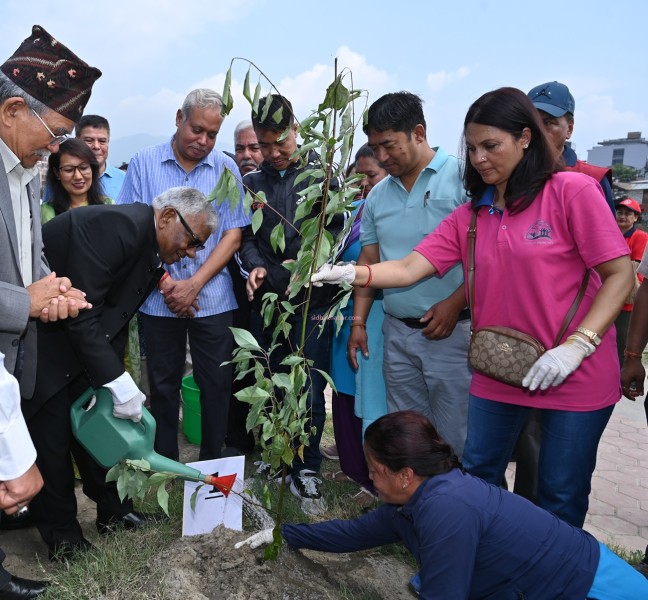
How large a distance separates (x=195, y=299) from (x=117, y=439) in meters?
0.97

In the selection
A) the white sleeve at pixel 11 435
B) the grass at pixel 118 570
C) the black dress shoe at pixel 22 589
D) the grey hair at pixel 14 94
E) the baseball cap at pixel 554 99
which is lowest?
the black dress shoe at pixel 22 589

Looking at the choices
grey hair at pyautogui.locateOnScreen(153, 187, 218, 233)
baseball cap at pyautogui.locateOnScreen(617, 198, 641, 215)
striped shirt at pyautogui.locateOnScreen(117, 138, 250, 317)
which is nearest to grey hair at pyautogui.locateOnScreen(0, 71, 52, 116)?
grey hair at pyautogui.locateOnScreen(153, 187, 218, 233)

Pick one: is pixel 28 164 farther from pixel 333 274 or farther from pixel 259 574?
pixel 259 574

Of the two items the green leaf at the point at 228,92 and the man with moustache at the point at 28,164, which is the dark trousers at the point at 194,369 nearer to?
the man with moustache at the point at 28,164

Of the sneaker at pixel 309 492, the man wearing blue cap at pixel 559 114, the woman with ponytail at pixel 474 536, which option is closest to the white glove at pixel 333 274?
the woman with ponytail at pixel 474 536

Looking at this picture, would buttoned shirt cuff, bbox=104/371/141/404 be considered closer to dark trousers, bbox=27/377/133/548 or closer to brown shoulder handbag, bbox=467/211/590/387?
dark trousers, bbox=27/377/133/548

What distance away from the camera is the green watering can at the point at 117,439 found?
224 cm

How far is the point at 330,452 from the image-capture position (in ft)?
13.0

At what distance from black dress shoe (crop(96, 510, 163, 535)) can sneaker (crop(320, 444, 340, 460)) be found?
4.54ft

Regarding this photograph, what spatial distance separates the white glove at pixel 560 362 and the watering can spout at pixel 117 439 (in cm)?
129

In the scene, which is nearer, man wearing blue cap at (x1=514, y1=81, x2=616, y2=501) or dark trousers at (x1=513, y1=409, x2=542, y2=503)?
man wearing blue cap at (x1=514, y1=81, x2=616, y2=501)

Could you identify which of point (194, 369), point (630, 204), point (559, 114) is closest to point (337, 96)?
point (559, 114)

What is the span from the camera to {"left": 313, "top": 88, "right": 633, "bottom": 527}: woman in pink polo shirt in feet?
6.21

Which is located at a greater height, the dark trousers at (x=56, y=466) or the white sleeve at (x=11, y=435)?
the white sleeve at (x=11, y=435)
